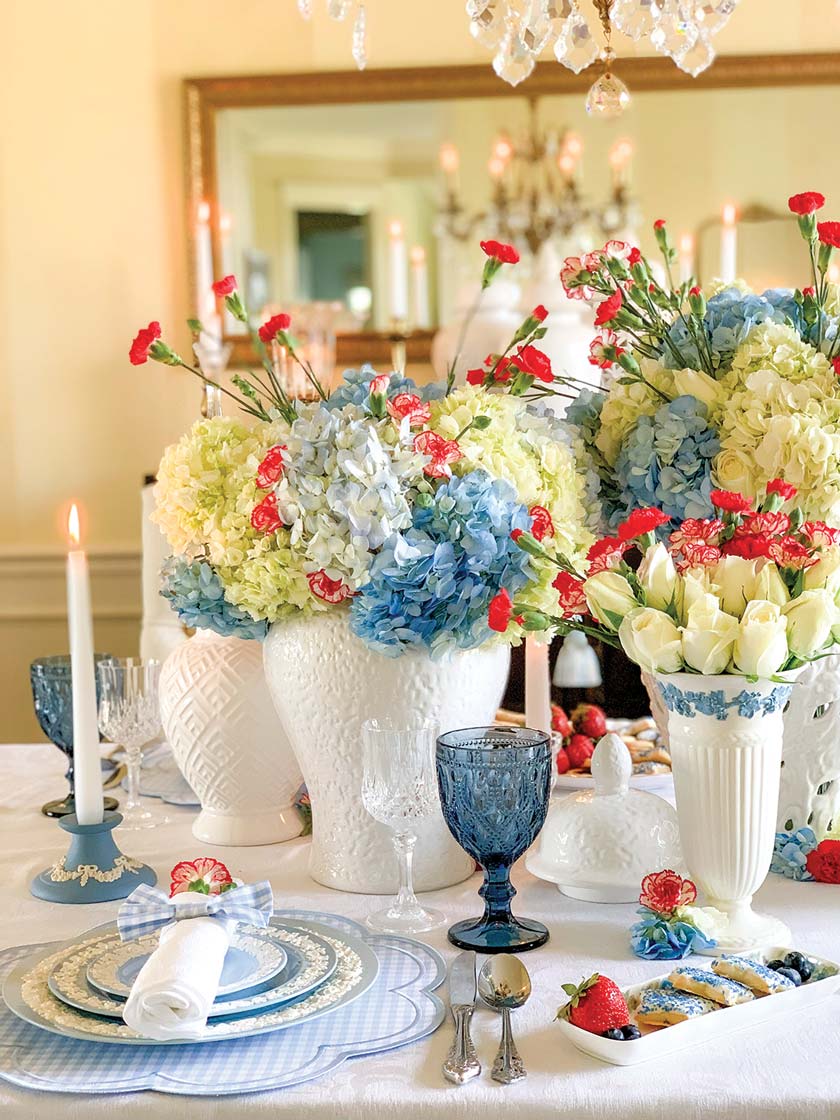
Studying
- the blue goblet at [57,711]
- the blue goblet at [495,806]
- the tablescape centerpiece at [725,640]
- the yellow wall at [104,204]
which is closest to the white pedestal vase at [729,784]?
the tablescape centerpiece at [725,640]

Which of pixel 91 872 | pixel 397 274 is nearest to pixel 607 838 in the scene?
pixel 91 872

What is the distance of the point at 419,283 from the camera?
317cm

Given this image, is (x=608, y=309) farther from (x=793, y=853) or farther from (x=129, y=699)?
(x=129, y=699)

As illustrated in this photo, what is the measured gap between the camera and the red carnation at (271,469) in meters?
1.09

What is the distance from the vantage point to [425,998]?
3.01 ft

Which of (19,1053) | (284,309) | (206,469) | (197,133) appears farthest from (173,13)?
(19,1053)

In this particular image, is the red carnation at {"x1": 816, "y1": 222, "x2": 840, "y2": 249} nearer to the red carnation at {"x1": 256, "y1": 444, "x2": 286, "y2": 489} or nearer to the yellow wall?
the red carnation at {"x1": 256, "y1": 444, "x2": 286, "y2": 489}

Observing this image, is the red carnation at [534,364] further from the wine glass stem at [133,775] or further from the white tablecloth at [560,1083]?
the wine glass stem at [133,775]

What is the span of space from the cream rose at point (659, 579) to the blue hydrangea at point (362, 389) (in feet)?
0.90

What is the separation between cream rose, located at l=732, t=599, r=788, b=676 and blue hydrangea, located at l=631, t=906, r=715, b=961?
0.20 m

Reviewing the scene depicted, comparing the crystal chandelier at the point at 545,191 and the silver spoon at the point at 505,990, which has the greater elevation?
the crystal chandelier at the point at 545,191

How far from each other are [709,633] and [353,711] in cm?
34

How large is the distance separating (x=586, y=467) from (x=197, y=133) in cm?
222

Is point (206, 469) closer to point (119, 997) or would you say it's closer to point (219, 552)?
point (219, 552)
